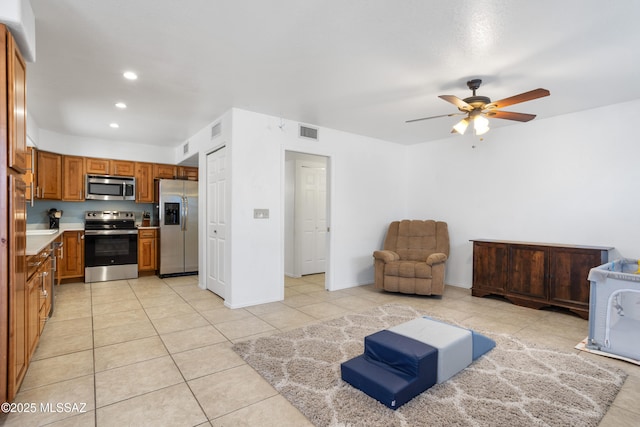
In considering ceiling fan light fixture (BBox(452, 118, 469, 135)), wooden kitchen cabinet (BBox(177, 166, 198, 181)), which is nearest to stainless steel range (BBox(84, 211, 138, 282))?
wooden kitchen cabinet (BBox(177, 166, 198, 181))

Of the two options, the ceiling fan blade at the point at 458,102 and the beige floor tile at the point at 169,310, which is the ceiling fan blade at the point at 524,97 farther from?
the beige floor tile at the point at 169,310

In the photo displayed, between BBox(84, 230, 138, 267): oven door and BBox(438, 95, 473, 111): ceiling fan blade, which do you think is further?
BBox(84, 230, 138, 267): oven door

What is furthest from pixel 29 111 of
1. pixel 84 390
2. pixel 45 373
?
pixel 84 390

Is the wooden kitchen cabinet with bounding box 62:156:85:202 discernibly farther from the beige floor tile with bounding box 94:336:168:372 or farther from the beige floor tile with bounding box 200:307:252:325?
the beige floor tile with bounding box 94:336:168:372

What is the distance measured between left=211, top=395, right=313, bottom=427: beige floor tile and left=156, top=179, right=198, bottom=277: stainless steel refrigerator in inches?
181

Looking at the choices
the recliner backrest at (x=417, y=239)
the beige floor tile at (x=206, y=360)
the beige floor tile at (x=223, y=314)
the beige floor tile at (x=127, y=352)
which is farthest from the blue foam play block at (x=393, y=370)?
the recliner backrest at (x=417, y=239)

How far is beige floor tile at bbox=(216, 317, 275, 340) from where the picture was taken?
10.8 feet

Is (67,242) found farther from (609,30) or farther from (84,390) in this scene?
(609,30)

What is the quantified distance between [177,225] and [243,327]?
334cm

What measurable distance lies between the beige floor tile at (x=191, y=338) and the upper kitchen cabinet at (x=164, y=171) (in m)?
4.05

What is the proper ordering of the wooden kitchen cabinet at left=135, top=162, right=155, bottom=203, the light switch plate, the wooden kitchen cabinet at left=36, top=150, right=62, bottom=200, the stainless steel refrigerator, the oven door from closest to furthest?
the light switch plate, the wooden kitchen cabinet at left=36, top=150, right=62, bottom=200, the oven door, the stainless steel refrigerator, the wooden kitchen cabinet at left=135, top=162, right=155, bottom=203

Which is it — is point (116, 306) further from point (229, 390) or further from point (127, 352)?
point (229, 390)

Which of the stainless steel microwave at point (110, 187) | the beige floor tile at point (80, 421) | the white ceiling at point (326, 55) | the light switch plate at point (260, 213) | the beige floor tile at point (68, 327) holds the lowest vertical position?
the beige floor tile at point (80, 421)

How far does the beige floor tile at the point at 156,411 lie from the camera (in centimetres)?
193
